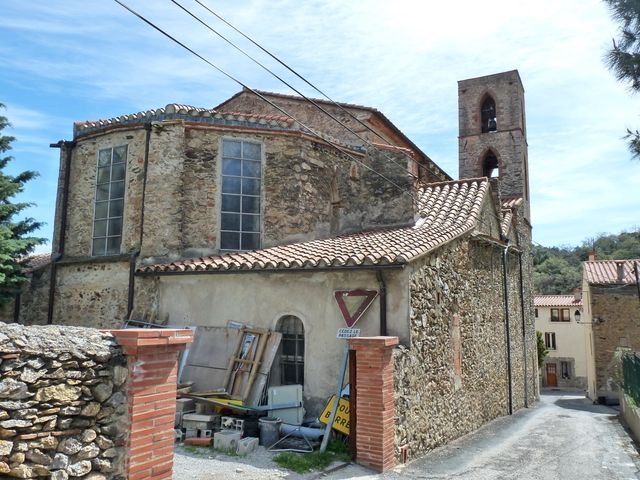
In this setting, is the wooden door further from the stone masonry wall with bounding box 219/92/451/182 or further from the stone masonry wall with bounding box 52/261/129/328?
the stone masonry wall with bounding box 52/261/129/328

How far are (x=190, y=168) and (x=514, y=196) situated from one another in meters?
18.5

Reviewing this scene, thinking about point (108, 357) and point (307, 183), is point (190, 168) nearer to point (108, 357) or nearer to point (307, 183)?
point (307, 183)

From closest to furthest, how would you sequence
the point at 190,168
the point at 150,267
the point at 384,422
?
A: the point at 384,422
the point at 150,267
the point at 190,168

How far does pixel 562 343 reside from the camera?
43406 millimetres

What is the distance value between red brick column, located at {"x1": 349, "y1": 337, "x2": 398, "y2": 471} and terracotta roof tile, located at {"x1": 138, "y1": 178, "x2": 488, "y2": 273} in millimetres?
1579

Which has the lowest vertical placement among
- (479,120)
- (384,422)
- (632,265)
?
(384,422)

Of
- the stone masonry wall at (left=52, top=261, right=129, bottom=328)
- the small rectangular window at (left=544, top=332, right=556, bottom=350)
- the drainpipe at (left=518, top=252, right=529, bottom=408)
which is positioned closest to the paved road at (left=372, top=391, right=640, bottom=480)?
the drainpipe at (left=518, top=252, right=529, bottom=408)

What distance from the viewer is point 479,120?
92.2 feet

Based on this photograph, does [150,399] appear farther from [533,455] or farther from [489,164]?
→ [489,164]

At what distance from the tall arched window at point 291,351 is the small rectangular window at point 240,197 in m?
2.92

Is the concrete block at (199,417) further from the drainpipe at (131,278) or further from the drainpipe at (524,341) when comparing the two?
the drainpipe at (524,341)

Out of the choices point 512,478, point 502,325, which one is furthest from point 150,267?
point 502,325

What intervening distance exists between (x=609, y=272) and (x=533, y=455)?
65.8 ft

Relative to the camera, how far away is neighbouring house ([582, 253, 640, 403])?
24.8 metres
